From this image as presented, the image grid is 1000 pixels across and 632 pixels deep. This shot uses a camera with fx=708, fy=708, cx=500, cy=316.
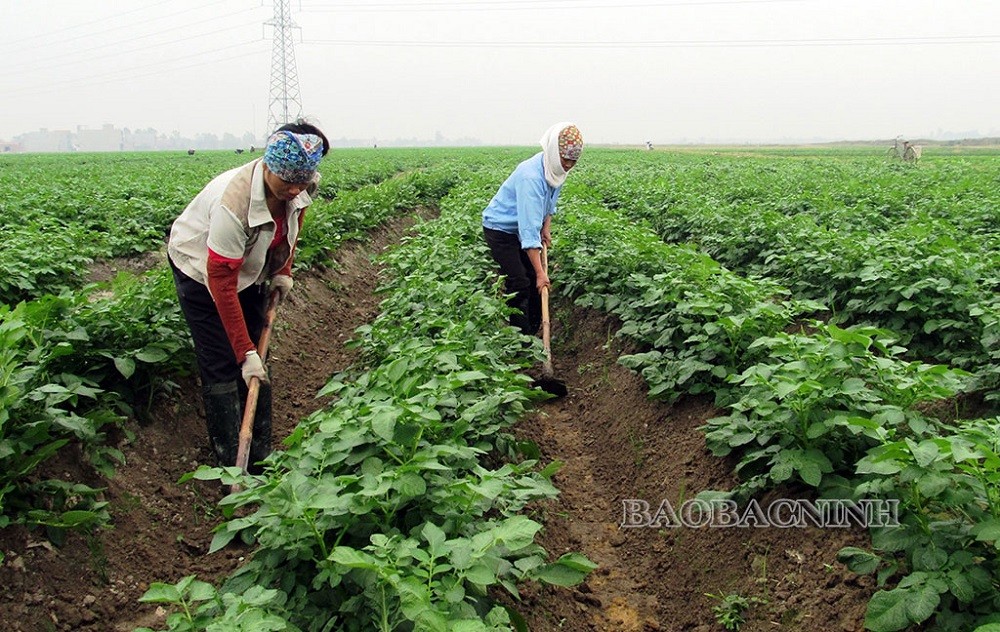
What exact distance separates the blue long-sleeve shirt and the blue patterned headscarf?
6.88 feet

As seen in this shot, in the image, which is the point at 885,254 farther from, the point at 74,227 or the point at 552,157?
the point at 74,227

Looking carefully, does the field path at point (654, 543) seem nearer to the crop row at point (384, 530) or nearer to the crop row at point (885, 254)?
the crop row at point (384, 530)

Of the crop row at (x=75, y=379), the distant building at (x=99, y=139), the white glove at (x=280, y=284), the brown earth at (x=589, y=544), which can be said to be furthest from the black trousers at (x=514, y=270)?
the distant building at (x=99, y=139)

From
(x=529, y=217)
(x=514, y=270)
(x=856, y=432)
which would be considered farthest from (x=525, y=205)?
(x=856, y=432)

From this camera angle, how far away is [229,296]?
3400 mm

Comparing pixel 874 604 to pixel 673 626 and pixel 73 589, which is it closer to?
pixel 673 626

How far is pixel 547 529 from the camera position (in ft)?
11.1

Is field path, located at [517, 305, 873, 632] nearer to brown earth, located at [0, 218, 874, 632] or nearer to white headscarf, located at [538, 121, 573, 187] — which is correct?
brown earth, located at [0, 218, 874, 632]

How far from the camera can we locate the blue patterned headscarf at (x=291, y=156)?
329 centimetres

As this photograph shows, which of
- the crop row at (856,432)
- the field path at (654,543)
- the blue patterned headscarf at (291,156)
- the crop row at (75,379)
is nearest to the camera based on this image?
the crop row at (856,432)

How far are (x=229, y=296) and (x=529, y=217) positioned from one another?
246 cm

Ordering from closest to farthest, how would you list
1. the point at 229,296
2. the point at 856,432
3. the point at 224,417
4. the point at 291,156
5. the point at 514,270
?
the point at 856,432 < the point at 291,156 < the point at 229,296 < the point at 224,417 < the point at 514,270

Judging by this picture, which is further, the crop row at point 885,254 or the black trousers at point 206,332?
the crop row at point 885,254

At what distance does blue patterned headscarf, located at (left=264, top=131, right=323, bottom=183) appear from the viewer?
129 inches
